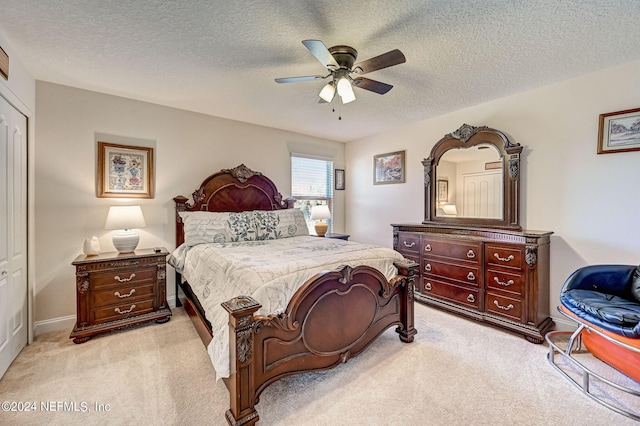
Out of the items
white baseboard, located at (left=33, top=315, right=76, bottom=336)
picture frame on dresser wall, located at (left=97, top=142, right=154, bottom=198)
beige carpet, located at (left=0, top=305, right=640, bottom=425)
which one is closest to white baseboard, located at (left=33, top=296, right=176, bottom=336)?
white baseboard, located at (left=33, top=315, right=76, bottom=336)

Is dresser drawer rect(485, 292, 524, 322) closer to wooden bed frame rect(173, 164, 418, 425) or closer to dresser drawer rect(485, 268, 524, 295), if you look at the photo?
dresser drawer rect(485, 268, 524, 295)

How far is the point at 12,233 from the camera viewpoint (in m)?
2.26

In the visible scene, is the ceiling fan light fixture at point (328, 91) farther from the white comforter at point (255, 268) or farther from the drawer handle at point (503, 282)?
the drawer handle at point (503, 282)

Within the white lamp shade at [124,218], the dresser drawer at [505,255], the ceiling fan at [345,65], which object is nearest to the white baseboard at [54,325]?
the white lamp shade at [124,218]

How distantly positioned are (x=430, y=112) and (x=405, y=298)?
2.49 m

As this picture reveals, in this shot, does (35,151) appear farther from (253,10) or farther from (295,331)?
(295,331)

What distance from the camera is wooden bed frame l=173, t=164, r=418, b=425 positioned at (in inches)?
61.2

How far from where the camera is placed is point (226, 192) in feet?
12.4

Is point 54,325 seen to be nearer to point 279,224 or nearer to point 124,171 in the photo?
point 124,171

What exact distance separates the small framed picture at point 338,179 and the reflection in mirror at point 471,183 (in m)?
1.88

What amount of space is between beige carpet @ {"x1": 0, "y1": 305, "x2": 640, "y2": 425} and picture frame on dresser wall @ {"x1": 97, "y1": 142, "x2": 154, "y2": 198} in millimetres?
1565

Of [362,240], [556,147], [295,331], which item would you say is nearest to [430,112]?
[556,147]

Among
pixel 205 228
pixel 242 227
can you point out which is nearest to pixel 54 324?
pixel 205 228

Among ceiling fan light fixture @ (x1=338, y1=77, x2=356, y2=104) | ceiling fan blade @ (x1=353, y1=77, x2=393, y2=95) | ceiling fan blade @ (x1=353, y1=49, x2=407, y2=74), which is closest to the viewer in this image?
ceiling fan blade @ (x1=353, y1=49, x2=407, y2=74)
